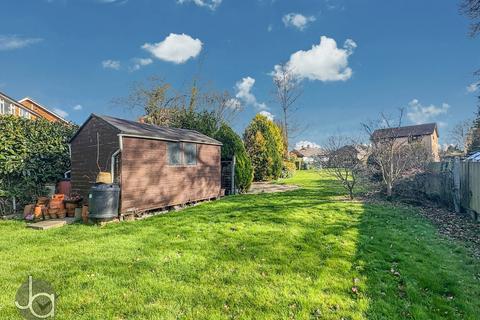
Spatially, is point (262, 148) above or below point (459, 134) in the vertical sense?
below

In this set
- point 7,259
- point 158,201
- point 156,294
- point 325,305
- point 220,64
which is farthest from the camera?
point 220,64

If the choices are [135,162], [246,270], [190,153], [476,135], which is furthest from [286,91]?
[246,270]

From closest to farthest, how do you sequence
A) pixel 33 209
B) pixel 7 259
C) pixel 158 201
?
1. pixel 7 259
2. pixel 33 209
3. pixel 158 201

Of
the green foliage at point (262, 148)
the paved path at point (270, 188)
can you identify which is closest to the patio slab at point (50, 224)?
the paved path at point (270, 188)

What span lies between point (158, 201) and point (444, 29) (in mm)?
14691

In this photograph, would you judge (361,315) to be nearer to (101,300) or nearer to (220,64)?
(101,300)

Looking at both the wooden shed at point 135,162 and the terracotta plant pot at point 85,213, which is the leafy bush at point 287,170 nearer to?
the wooden shed at point 135,162

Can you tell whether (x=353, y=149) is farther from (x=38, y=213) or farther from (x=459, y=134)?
(x=459, y=134)

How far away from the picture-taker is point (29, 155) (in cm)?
→ 1012

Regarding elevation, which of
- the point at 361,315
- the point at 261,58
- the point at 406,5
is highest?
the point at 261,58

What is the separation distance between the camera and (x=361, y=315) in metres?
3.31

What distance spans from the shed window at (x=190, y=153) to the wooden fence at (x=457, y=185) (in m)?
9.79

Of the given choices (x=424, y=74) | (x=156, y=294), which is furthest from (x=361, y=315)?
(x=424, y=74)

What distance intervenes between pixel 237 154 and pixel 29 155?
9.43 metres
